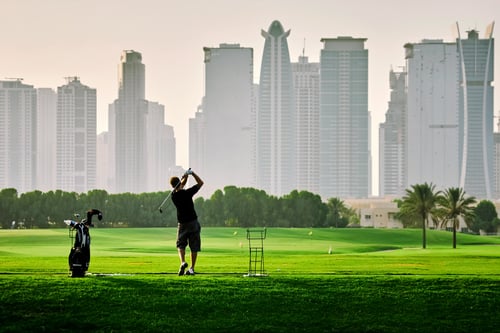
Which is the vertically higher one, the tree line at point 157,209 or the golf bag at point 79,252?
the golf bag at point 79,252

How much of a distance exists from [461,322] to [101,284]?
7.58 meters

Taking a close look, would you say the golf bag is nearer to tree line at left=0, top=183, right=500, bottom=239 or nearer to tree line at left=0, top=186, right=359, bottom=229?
tree line at left=0, top=183, right=500, bottom=239

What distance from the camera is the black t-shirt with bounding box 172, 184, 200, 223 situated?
22.3 m

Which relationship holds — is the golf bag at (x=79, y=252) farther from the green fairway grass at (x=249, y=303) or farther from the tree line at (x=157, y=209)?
the tree line at (x=157, y=209)

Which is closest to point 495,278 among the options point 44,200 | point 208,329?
point 208,329

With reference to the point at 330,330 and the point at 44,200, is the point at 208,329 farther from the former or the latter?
the point at 44,200

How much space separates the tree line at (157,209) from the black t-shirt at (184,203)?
10728 centimetres

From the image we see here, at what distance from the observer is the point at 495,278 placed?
23516 millimetres

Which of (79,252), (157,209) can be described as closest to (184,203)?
(79,252)

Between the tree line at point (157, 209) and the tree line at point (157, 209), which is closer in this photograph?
→ the tree line at point (157, 209)

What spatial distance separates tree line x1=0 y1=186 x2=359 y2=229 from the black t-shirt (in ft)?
352

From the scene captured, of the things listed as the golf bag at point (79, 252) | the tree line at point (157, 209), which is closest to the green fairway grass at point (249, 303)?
the golf bag at point (79, 252)

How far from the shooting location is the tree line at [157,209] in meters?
128

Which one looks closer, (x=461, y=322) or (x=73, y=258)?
(x=461, y=322)
